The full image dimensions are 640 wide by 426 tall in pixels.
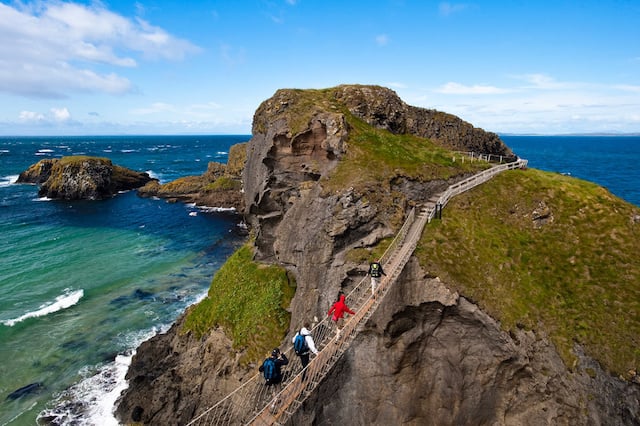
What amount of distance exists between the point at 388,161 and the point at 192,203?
62959 millimetres

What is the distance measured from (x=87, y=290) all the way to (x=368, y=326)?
32727 millimetres

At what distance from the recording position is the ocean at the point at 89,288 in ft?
83.1

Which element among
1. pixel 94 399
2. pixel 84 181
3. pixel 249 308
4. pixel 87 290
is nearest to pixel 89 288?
pixel 87 290

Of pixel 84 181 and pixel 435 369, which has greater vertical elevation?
pixel 84 181

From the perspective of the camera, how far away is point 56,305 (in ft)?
114

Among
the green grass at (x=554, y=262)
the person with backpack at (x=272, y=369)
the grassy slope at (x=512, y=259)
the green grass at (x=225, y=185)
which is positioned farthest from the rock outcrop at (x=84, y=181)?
the person with backpack at (x=272, y=369)

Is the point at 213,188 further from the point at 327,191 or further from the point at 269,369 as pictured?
the point at 269,369

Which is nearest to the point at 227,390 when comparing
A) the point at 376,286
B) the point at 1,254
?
the point at 376,286

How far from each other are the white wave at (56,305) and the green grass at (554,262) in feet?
111

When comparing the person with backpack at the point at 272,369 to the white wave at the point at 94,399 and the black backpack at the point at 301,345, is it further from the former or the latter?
the white wave at the point at 94,399

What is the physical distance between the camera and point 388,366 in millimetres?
18984

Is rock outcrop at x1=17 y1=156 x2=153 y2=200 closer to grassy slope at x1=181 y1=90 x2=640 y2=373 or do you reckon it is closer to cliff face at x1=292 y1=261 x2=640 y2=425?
grassy slope at x1=181 y1=90 x2=640 y2=373

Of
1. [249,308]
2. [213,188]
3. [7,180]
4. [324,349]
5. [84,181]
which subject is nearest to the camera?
[324,349]

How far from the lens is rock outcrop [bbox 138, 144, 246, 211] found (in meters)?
77.9
